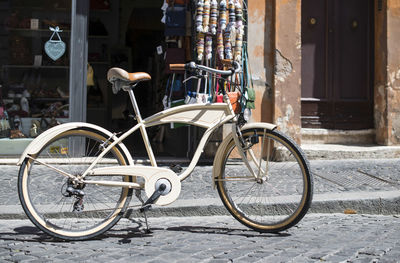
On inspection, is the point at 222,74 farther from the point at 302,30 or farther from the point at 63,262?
the point at 302,30

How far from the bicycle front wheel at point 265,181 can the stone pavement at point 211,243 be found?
0.14 metres

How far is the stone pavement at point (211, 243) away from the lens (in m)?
3.30

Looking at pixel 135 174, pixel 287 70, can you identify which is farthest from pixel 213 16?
pixel 135 174

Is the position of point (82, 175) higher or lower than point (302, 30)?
lower

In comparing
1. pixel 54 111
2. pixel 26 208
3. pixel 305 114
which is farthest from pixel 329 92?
pixel 26 208

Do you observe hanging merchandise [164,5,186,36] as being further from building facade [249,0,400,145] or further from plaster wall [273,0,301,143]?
plaster wall [273,0,301,143]

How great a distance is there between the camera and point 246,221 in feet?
13.0

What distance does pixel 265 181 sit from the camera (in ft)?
13.1

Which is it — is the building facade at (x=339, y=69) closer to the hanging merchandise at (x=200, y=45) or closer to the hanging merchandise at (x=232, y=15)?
the hanging merchandise at (x=232, y=15)

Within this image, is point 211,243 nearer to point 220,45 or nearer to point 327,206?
point 327,206

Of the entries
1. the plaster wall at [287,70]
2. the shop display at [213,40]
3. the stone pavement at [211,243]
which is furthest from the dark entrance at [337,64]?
the stone pavement at [211,243]

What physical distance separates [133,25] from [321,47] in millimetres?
4918

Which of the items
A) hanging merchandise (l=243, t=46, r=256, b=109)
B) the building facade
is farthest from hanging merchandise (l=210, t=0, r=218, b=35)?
the building facade

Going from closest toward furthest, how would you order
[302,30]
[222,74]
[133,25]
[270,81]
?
1. [222,74]
2. [270,81]
3. [302,30]
4. [133,25]
